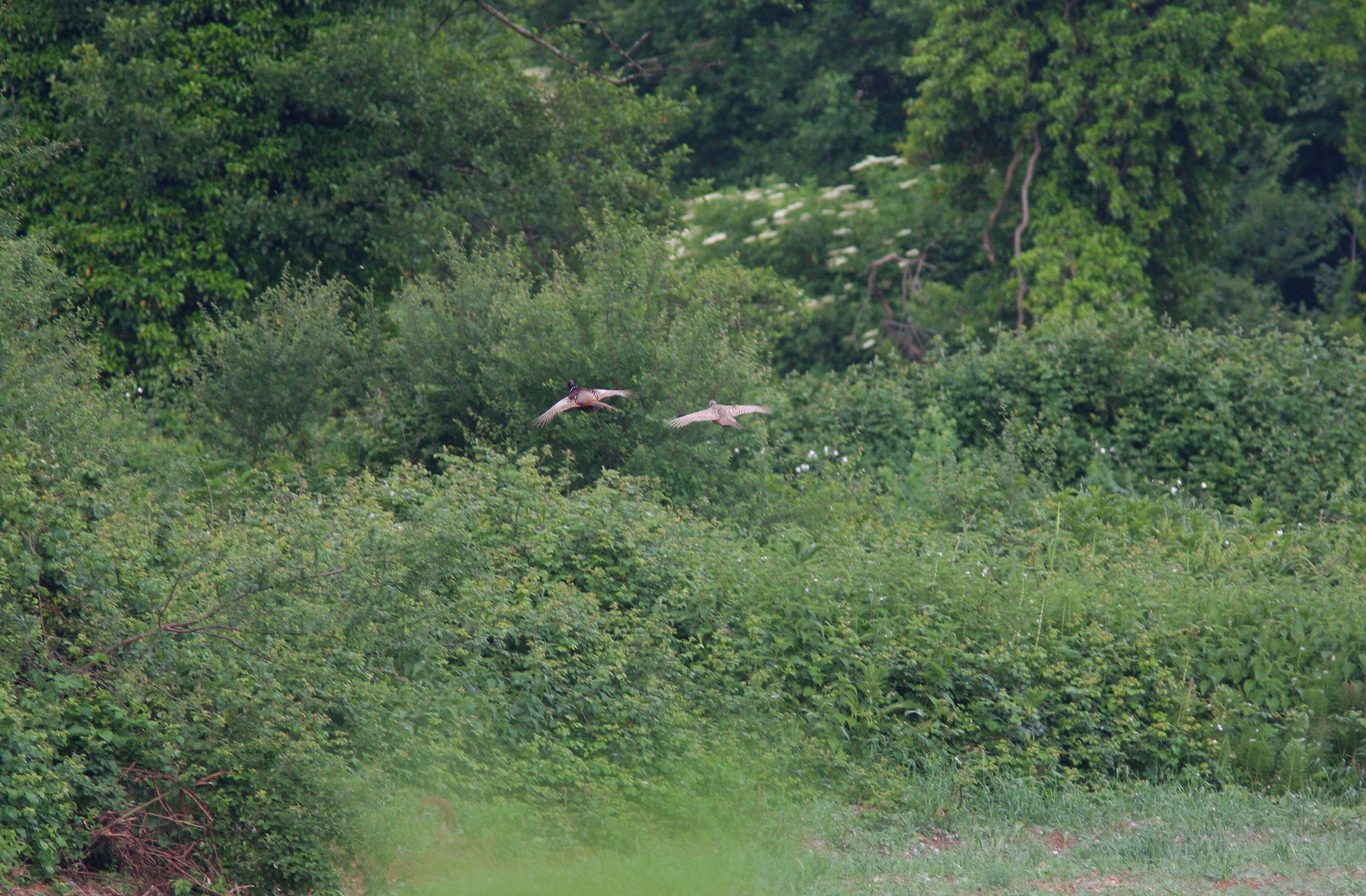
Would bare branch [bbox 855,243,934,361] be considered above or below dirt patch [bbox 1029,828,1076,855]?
below

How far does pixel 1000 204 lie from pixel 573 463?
11.1 meters

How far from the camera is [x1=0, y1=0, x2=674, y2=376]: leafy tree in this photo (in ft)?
42.9

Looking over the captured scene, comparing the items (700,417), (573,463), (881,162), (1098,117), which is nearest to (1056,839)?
(700,417)

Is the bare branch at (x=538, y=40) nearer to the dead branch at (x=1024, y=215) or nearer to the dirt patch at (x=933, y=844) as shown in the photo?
the dead branch at (x=1024, y=215)

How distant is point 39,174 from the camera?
1328 centimetres

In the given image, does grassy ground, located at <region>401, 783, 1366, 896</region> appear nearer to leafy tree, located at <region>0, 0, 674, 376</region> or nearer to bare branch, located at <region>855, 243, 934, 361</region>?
leafy tree, located at <region>0, 0, 674, 376</region>

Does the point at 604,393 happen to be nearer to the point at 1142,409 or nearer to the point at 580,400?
the point at 580,400

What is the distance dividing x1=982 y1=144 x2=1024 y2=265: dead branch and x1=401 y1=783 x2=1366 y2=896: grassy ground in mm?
12910

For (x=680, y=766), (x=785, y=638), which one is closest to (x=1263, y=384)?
(x=785, y=638)

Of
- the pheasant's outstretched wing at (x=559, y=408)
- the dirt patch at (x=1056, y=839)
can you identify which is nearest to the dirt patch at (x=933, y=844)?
the dirt patch at (x=1056, y=839)

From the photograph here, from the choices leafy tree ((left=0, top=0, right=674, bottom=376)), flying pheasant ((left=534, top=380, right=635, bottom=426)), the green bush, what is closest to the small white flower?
leafy tree ((left=0, top=0, right=674, bottom=376))

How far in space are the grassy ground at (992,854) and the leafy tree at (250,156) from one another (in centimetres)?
820

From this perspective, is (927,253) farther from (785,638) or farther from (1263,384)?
(785,638)

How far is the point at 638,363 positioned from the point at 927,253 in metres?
13.0
